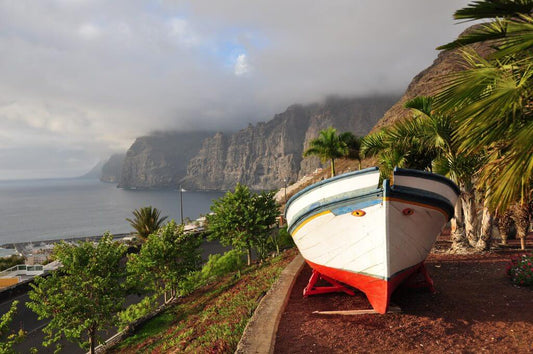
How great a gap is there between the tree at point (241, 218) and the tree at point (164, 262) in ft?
9.23

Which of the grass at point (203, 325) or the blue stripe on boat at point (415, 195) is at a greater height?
the blue stripe on boat at point (415, 195)

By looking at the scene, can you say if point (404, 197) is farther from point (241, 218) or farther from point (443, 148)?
point (241, 218)

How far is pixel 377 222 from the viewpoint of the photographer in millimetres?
5375

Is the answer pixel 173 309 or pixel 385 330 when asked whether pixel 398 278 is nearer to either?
pixel 385 330

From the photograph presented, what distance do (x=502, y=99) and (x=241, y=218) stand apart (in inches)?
666

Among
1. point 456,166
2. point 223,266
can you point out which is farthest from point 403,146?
point 223,266

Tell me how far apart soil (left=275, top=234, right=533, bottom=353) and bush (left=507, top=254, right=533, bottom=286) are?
8.8 inches

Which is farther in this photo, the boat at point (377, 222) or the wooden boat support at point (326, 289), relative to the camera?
the wooden boat support at point (326, 289)

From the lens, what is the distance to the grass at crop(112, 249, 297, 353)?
6438mm

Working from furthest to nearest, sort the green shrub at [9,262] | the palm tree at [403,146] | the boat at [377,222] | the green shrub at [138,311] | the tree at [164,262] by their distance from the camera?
1. the green shrub at [9,262]
2. the green shrub at [138,311]
3. the tree at [164,262]
4. the palm tree at [403,146]
5. the boat at [377,222]

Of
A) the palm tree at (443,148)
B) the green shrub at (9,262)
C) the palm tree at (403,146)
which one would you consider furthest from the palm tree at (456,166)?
the green shrub at (9,262)

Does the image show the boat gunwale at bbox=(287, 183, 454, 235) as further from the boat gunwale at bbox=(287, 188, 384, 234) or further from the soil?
the soil

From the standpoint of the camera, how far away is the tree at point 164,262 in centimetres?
1614

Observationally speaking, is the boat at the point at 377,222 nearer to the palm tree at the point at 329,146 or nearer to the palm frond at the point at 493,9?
the palm frond at the point at 493,9
